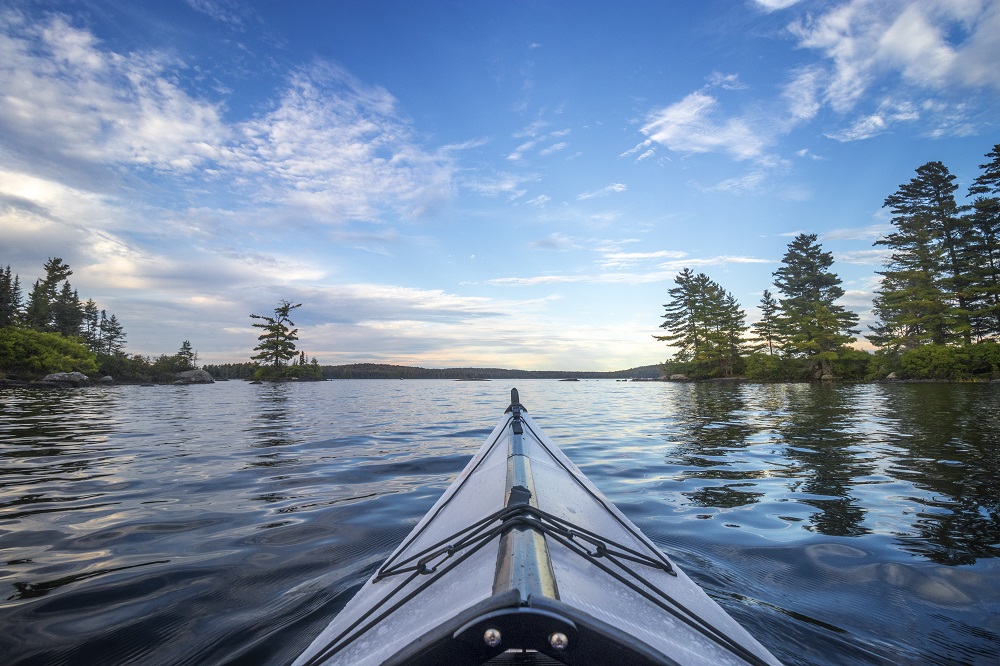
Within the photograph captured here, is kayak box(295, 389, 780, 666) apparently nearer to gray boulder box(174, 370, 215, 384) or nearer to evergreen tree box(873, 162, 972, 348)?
evergreen tree box(873, 162, 972, 348)

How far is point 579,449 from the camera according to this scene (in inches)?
309

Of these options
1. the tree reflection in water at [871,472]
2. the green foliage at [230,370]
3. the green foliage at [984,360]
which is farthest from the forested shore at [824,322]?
the green foliage at [230,370]

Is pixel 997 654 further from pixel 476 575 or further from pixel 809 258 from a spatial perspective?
pixel 809 258

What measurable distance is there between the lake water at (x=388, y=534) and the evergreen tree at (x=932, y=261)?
Result: 957 inches

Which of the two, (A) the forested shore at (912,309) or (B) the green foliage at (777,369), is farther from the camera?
(B) the green foliage at (777,369)

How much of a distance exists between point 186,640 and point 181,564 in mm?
1087

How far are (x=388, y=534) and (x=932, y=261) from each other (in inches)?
1406

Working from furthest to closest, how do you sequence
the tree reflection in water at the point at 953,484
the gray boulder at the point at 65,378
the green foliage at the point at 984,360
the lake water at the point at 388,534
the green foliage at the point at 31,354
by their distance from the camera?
the gray boulder at the point at 65,378, the green foliage at the point at 31,354, the green foliage at the point at 984,360, the tree reflection in water at the point at 953,484, the lake water at the point at 388,534

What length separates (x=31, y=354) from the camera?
1138 inches

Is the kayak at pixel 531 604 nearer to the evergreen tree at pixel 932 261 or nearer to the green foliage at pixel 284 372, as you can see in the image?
the evergreen tree at pixel 932 261

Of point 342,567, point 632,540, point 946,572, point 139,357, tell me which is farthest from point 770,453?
point 139,357

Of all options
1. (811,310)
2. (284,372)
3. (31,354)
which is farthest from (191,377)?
(811,310)

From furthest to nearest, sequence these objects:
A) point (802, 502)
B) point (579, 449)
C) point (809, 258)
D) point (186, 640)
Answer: point (809, 258), point (579, 449), point (802, 502), point (186, 640)

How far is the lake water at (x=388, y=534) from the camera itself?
2184 mm
